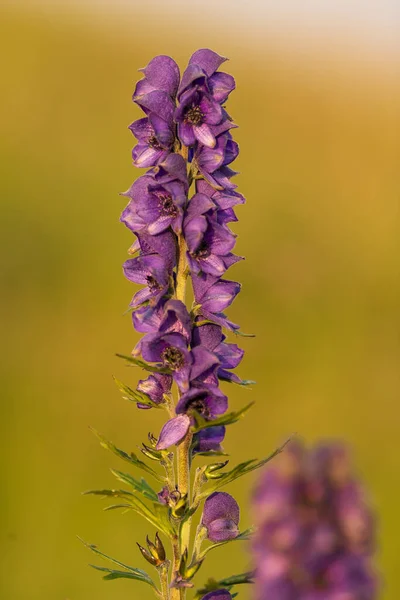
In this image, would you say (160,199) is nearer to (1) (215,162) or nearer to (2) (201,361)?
(1) (215,162)

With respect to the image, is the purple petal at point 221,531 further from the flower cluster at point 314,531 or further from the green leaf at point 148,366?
the flower cluster at point 314,531

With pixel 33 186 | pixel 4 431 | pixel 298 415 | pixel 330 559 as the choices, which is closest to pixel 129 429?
pixel 4 431

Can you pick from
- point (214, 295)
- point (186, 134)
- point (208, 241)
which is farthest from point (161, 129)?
point (214, 295)

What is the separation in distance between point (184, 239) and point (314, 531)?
5.46ft

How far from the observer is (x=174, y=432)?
3.25m

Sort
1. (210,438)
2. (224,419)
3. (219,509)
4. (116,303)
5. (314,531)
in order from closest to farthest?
(314,531), (224,419), (210,438), (219,509), (116,303)

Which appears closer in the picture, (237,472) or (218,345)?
(237,472)

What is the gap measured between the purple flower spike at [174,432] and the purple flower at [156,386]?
9.3 inches

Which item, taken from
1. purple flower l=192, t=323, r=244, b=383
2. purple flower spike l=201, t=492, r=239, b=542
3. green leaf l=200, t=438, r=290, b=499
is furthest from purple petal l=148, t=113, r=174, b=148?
purple flower spike l=201, t=492, r=239, b=542

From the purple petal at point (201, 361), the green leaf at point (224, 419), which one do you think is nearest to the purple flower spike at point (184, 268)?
the purple petal at point (201, 361)

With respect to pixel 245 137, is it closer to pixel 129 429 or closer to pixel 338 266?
pixel 338 266

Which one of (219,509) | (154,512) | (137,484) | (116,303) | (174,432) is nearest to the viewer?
(137,484)

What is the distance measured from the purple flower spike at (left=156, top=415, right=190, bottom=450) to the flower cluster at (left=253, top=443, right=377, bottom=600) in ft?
3.74

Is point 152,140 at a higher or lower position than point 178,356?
A: higher
